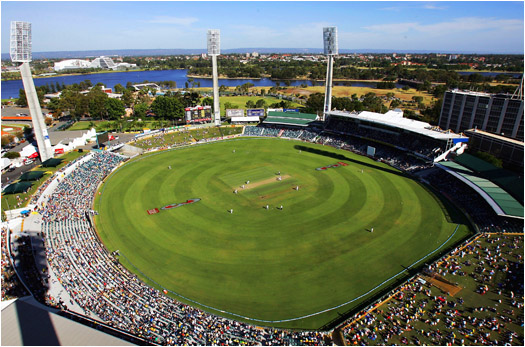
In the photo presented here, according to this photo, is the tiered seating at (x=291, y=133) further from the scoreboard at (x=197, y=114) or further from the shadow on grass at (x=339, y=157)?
the scoreboard at (x=197, y=114)

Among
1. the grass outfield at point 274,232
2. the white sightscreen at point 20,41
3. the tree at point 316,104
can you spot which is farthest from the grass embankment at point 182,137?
the tree at point 316,104

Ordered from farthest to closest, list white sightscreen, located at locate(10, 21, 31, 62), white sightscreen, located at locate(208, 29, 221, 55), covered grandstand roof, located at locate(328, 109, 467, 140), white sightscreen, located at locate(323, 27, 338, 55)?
white sightscreen, located at locate(208, 29, 221, 55)
white sightscreen, located at locate(323, 27, 338, 55)
covered grandstand roof, located at locate(328, 109, 467, 140)
white sightscreen, located at locate(10, 21, 31, 62)

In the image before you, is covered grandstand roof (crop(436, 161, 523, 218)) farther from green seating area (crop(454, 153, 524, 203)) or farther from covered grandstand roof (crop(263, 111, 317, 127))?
covered grandstand roof (crop(263, 111, 317, 127))

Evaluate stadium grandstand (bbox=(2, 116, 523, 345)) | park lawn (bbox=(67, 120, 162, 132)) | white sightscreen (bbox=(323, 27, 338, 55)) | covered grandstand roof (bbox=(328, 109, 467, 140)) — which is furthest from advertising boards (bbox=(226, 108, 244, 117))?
stadium grandstand (bbox=(2, 116, 523, 345))

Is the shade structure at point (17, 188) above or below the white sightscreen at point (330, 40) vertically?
below

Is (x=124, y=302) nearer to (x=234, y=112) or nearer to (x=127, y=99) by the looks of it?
(x=234, y=112)

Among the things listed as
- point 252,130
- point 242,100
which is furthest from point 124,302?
point 242,100

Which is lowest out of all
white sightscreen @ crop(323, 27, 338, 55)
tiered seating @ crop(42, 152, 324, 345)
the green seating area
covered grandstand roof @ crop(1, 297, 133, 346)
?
tiered seating @ crop(42, 152, 324, 345)
